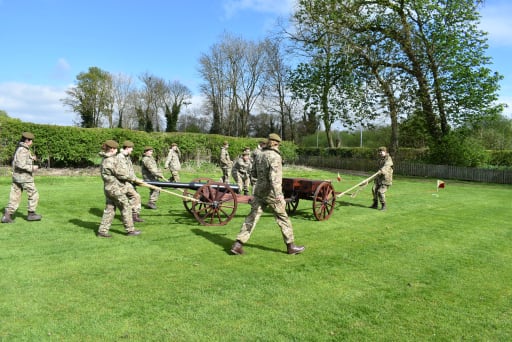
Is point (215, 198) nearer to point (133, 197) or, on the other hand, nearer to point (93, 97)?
point (133, 197)

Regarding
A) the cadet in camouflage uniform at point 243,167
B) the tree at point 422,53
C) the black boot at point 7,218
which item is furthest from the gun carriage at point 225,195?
the tree at point 422,53

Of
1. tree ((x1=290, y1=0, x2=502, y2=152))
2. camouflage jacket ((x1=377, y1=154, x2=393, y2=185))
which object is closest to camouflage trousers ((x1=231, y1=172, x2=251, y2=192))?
camouflage jacket ((x1=377, y1=154, x2=393, y2=185))

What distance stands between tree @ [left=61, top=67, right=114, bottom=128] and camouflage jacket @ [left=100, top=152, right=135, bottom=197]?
55.0 meters

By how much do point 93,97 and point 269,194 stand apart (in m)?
60.5

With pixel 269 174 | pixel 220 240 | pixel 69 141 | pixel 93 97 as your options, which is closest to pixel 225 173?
pixel 69 141

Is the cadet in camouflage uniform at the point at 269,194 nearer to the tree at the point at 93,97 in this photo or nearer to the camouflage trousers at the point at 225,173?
the camouflage trousers at the point at 225,173

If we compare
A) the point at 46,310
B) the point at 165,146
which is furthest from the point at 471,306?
the point at 165,146

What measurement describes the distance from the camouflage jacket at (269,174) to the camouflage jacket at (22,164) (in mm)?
5193

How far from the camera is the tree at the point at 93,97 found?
192ft

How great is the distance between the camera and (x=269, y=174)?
634cm

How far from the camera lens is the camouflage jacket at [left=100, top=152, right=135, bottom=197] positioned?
7152 millimetres

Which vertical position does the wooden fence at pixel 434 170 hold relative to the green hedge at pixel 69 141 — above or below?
below

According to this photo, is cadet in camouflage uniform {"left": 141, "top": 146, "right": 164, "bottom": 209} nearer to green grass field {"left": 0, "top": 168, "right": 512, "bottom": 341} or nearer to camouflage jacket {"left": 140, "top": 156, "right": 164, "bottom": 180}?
camouflage jacket {"left": 140, "top": 156, "right": 164, "bottom": 180}

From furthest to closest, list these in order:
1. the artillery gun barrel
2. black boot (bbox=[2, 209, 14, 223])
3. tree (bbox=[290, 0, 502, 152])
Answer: tree (bbox=[290, 0, 502, 152]) → the artillery gun barrel → black boot (bbox=[2, 209, 14, 223])
